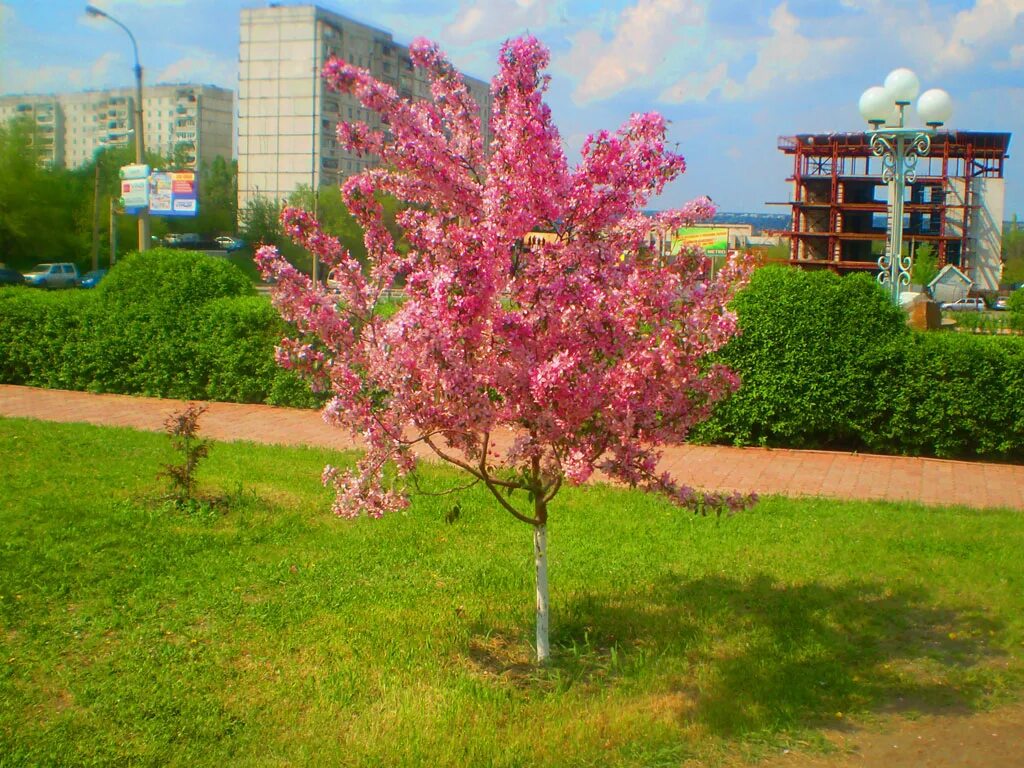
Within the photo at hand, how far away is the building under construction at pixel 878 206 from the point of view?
68.5 meters

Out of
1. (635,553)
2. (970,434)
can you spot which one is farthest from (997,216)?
(635,553)

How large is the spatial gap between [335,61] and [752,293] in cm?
756

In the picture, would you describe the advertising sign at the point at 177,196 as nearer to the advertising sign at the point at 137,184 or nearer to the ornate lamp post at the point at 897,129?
the advertising sign at the point at 137,184

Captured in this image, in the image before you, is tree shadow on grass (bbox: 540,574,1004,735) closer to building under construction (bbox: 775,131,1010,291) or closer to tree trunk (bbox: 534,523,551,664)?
tree trunk (bbox: 534,523,551,664)

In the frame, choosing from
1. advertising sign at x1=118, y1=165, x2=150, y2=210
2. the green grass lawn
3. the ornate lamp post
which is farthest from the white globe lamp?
advertising sign at x1=118, y1=165, x2=150, y2=210

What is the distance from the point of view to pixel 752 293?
11.4 metres

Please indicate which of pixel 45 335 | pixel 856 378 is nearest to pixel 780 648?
pixel 856 378

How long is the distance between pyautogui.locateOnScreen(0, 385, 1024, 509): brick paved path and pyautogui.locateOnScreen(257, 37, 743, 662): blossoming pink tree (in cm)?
485

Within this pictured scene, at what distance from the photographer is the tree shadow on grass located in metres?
4.88

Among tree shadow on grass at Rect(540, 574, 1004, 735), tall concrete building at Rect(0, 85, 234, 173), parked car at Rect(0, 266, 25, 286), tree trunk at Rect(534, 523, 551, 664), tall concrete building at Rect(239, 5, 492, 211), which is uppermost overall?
tall concrete building at Rect(239, 5, 492, 211)

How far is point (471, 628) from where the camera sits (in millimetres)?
5672

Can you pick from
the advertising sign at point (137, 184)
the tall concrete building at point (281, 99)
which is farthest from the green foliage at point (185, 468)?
the tall concrete building at point (281, 99)

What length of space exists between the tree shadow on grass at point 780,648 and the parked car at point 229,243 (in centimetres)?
2200

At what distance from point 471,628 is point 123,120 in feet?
77.8
